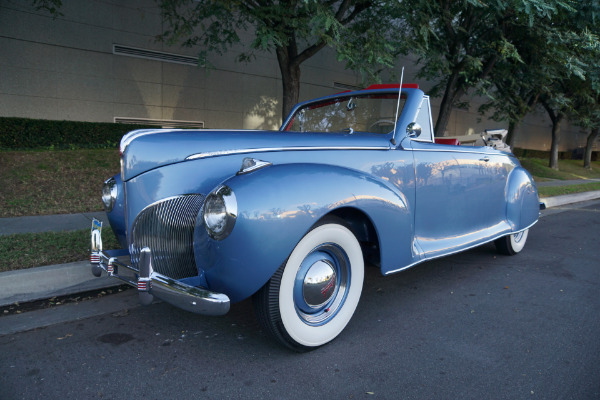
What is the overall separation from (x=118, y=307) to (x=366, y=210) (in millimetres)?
1997

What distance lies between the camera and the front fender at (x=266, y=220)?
6.81ft

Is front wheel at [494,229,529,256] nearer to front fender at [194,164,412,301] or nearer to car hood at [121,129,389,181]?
front fender at [194,164,412,301]

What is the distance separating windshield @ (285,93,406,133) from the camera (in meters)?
3.43

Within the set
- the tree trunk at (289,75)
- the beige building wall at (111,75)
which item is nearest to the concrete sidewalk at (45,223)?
the tree trunk at (289,75)

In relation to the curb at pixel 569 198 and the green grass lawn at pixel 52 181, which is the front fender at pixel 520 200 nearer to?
the curb at pixel 569 198

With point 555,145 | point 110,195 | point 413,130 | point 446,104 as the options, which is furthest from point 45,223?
point 555,145

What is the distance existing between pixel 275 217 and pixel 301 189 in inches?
9.4

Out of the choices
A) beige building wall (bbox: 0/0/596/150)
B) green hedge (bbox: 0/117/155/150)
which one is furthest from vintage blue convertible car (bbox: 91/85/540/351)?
green hedge (bbox: 0/117/155/150)

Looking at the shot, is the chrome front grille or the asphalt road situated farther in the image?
the chrome front grille

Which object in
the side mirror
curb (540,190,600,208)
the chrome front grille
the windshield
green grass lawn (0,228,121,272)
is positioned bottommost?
green grass lawn (0,228,121,272)

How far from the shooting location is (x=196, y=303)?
6.57ft

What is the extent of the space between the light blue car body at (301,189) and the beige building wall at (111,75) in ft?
25.7

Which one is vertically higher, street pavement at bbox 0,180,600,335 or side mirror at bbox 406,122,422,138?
side mirror at bbox 406,122,422,138

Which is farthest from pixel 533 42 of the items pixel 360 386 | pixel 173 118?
pixel 360 386
